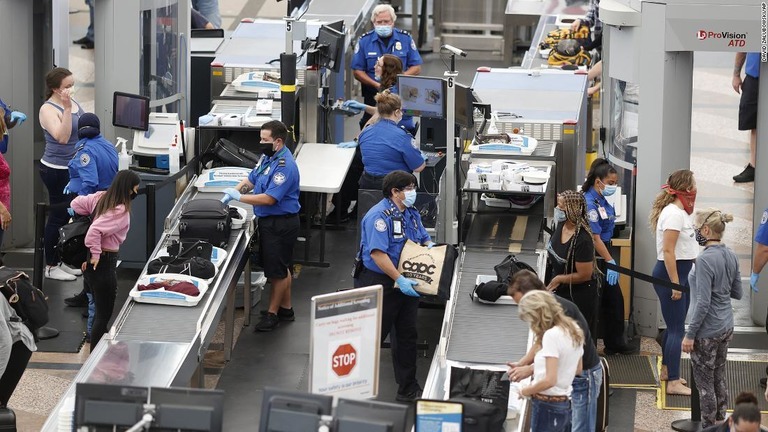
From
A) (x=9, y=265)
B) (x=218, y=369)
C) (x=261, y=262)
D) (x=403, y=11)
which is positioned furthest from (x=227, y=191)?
(x=403, y=11)

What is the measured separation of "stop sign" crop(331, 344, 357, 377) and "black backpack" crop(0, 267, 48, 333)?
2.35 meters

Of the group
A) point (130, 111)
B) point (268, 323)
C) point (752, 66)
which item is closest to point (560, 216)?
point (268, 323)

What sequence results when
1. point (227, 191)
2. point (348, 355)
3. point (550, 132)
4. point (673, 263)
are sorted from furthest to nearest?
point (550, 132) → point (227, 191) → point (673, 263) → point (348, 355)

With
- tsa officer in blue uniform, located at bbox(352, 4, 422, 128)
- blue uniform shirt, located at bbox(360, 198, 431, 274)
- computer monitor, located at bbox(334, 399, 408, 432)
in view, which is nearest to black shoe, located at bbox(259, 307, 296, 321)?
blue uniform shirt, located at bbox(360, 198, 431, 274)

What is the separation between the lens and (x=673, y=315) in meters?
11.0

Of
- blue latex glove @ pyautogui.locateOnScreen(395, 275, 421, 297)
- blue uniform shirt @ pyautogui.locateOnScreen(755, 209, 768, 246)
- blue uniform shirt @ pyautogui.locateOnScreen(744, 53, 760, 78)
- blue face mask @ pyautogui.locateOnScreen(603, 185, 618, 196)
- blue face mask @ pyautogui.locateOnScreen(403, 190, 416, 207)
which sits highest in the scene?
blue uniform shirt @ pyautogui.locateOnScreen(744, 53, 760, 78)

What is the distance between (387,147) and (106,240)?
2.41 meters

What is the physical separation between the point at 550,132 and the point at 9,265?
492 centimetres

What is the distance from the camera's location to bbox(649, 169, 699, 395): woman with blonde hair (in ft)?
35.1

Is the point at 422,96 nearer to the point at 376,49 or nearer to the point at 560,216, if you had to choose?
the point at 560,216

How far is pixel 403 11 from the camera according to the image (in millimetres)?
22688

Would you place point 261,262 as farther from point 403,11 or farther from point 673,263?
point 403,11

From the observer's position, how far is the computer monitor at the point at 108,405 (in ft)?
26.0

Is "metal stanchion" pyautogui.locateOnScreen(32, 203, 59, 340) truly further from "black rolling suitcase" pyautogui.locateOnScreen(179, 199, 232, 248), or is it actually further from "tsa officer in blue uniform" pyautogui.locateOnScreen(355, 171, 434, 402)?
"tsa officer in blue uniform" pyautogui.locateOnScreen(355, 171, 434, 402)
